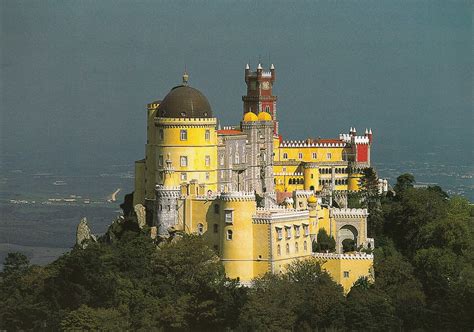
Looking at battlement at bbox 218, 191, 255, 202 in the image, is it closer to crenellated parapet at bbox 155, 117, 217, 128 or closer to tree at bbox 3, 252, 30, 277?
crenellated parapet at bbox 155, 117, 217, 128

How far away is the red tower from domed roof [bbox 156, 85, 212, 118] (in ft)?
53.4

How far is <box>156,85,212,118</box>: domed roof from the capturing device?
8562cm

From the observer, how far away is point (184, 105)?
281 ft

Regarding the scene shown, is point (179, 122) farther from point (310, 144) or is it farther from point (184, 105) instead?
point (310, 144)

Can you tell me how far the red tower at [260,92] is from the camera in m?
103

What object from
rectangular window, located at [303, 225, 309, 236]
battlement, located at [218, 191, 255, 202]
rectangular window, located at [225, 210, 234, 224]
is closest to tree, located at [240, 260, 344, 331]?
rectangular window, located at [303, 225, 309, 236]

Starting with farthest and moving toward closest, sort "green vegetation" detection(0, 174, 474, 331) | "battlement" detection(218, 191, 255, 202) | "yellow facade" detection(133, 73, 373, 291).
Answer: "battlement" detection(218, 191, 255, 202)
"yellow facade" detection(133, 73, 373, 291)
"green vegetation" detection(0, 174, 474, 331)

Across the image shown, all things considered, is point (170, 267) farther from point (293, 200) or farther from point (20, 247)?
point (20, 247)

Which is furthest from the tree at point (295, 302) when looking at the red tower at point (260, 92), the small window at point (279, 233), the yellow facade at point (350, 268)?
the red tower at point (260, 92)

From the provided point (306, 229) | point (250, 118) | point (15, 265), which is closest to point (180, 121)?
point (250, 118)

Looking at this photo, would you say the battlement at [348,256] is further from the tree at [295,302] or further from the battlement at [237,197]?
the battlement at [237,197]

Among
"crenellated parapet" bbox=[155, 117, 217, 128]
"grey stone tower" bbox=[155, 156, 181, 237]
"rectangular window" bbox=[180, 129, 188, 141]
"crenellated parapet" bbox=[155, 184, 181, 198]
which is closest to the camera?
"grey stone tower" bbox=[155, 156, 181, 237]

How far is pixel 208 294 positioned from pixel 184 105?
45.3ft

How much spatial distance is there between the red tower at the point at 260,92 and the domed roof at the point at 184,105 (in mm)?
16262
